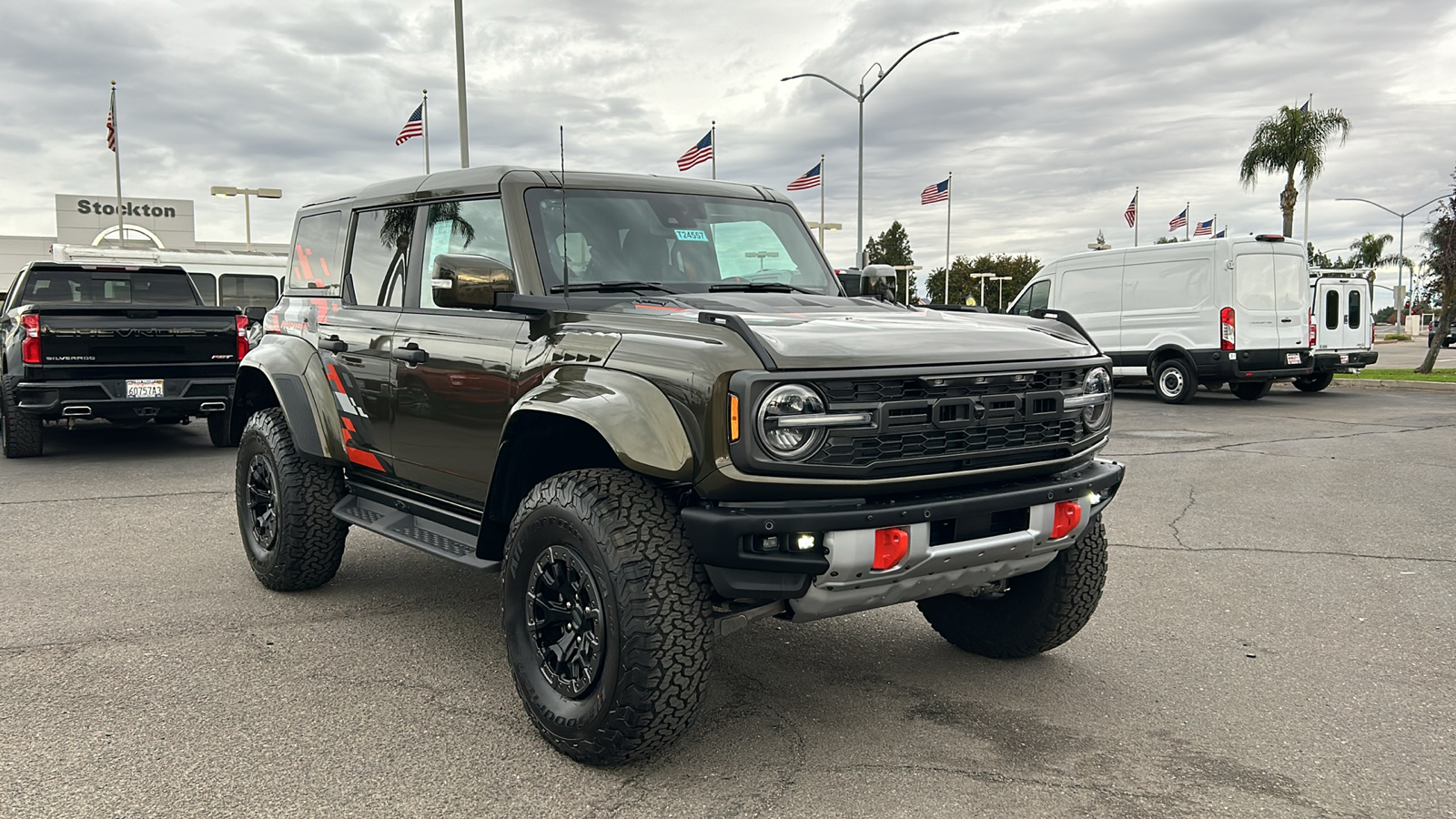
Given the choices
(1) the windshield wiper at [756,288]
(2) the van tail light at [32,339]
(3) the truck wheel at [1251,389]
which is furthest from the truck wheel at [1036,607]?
(3) the truck wheel at [1251,389]

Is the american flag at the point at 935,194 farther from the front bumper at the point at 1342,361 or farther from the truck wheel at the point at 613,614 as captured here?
the truck wheel at the point at 613,614

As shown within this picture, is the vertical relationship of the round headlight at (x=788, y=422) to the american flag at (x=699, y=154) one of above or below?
below

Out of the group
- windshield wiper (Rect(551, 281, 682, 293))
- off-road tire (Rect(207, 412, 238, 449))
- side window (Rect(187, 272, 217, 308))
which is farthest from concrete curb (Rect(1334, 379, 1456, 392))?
side window (Rect(187, 272, 217, 308))

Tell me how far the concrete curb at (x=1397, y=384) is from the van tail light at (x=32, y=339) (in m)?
19.4

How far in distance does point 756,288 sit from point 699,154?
23665 mm

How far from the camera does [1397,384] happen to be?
1894cm

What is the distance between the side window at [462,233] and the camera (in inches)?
170

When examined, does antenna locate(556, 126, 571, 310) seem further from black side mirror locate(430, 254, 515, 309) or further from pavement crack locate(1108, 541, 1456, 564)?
pavement crack locate(1108, 541, 1456, 564)

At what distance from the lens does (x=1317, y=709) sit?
3869mm

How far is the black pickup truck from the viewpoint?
9789 millimetres

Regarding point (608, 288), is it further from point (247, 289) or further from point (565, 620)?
point (247, 289)

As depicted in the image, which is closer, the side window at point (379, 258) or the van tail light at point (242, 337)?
the side window at point (379, 258)

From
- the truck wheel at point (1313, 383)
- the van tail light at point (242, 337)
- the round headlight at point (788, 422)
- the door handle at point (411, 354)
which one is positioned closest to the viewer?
the round headlight at point (788, 422)

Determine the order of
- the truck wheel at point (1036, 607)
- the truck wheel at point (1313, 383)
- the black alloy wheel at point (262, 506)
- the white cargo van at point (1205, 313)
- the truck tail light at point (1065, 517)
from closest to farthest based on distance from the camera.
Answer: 1. the truck tail light at point (1065, 517)
2. the truck wheel at point (1036, 607)
3. the black alloy wheel at point (262, 506)
4. the white cargo van at point (1205, 313)
5. the truck wheel at point (1313, 383)
